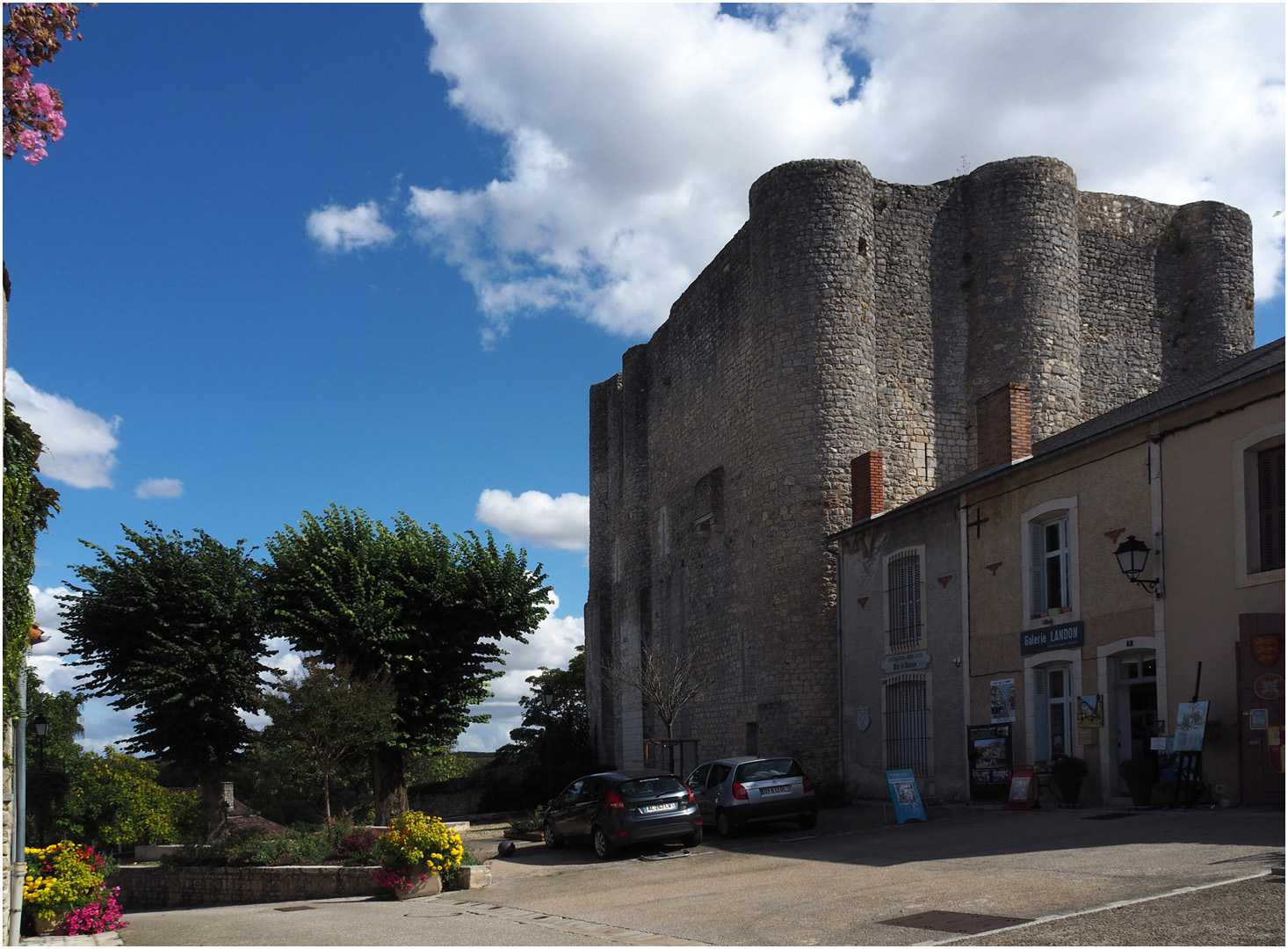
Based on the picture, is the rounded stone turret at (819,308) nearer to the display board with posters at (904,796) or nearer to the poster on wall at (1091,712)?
the display board with posters at (904,796)

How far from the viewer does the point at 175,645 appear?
25.3m

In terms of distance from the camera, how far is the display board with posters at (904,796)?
58.6ft

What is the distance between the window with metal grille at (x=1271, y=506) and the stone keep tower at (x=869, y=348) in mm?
12773

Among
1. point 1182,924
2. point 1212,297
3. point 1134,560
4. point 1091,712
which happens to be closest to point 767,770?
point 1091,712

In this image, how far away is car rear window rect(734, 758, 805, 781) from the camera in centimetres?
1891

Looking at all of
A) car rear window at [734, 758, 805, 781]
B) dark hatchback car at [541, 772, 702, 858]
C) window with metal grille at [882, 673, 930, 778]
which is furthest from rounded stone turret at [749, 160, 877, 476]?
dark hatchback car at [541, 772, 702, 858]

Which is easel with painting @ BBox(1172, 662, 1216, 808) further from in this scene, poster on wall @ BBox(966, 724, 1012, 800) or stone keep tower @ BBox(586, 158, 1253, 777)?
stone keep tower @ BBox(586, 158, 1253, 777)

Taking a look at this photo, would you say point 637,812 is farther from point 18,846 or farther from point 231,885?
point 18,846

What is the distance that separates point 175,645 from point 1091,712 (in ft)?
59.8

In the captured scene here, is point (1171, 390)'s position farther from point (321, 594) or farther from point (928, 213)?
point (321, 594)

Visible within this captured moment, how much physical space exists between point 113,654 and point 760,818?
49.8 feet

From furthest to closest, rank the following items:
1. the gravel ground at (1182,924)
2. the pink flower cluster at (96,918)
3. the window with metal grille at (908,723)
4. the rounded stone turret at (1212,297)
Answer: the rounded stone turret at (1212,297) → the window with metal grille at (908,723) → the pink flower cluster at (96,918) → the gravel ground at (1182,924)

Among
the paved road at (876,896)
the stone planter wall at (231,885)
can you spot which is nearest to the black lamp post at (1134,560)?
the paved road at (876,896)

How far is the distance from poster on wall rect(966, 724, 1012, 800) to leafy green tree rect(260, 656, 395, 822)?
10.3m
